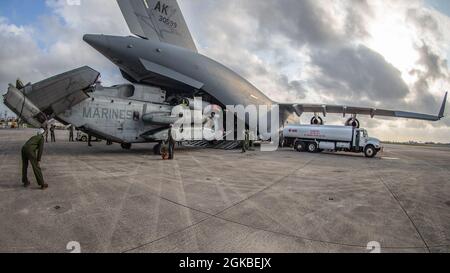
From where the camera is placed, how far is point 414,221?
190 inches

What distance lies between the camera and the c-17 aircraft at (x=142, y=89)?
11070 mm

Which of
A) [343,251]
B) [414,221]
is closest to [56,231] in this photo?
[343,251]

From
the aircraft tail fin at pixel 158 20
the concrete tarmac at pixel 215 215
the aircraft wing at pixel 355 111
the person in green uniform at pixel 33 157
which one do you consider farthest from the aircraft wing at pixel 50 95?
the aircraft wing at pixel 355 111

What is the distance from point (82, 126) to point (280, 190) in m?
10.2

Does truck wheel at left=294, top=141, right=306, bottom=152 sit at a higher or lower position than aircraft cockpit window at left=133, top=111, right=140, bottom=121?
lower

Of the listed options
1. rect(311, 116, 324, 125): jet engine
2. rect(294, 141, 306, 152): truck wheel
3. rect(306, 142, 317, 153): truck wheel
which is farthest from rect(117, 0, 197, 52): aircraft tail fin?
rect(311, 116, 324, 125): jet engine

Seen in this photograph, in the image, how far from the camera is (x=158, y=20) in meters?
19.5

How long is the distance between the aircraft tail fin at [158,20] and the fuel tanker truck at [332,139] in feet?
39.9

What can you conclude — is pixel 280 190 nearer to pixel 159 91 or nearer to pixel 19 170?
pixel 19 170

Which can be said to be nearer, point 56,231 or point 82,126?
point 56,231

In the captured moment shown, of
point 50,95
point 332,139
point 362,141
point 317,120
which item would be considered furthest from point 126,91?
point 317,120

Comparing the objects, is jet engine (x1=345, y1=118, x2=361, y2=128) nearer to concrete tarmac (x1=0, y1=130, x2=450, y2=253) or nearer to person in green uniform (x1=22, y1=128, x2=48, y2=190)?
concrete tarmac (x1=0, y1=130, x2=450, y2=253)

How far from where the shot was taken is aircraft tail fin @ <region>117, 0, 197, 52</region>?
58.0 ft

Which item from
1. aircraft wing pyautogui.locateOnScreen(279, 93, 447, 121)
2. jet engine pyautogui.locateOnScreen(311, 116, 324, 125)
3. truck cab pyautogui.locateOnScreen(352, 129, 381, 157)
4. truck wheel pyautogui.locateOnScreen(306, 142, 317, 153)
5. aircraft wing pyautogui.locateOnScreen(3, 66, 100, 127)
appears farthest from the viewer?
jet engine pyautogui.locateOnScreen(311, 116, 324, 125)
